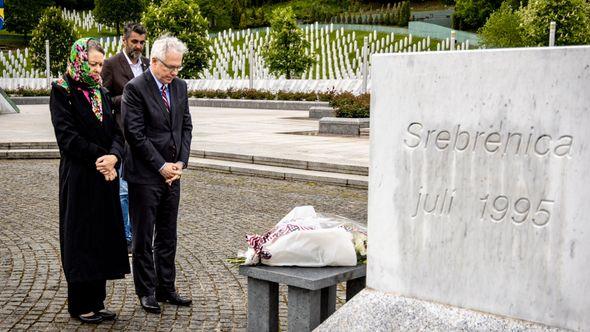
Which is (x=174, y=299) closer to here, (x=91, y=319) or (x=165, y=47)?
(x=91, y=319)

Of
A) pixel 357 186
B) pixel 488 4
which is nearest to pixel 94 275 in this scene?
pixel 357 186

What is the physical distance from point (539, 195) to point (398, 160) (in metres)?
0.65

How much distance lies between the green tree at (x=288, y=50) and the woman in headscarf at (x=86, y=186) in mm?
36911

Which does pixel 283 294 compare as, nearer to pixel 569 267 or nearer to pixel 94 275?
pixel 94 275

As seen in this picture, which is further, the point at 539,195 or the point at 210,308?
the point at 210,308

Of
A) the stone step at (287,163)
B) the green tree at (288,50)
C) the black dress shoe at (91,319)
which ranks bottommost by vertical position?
the black dress shoe at (91,319)

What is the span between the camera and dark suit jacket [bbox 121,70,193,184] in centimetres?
492

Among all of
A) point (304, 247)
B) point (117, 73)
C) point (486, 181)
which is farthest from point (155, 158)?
point (486, 181)

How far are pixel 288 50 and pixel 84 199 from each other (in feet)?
123

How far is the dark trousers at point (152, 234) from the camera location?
498 cm

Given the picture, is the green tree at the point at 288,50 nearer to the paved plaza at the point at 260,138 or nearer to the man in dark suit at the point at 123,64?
the paved plaza at the point at 260,138

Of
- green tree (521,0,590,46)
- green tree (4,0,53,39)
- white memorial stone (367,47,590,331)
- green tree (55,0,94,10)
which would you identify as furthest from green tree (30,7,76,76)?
green tree (55,0,94,10)

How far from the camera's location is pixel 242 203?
963 cm

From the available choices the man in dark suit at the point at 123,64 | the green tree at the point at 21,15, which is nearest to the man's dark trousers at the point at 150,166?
the man in dark suit at the point at 123,64
